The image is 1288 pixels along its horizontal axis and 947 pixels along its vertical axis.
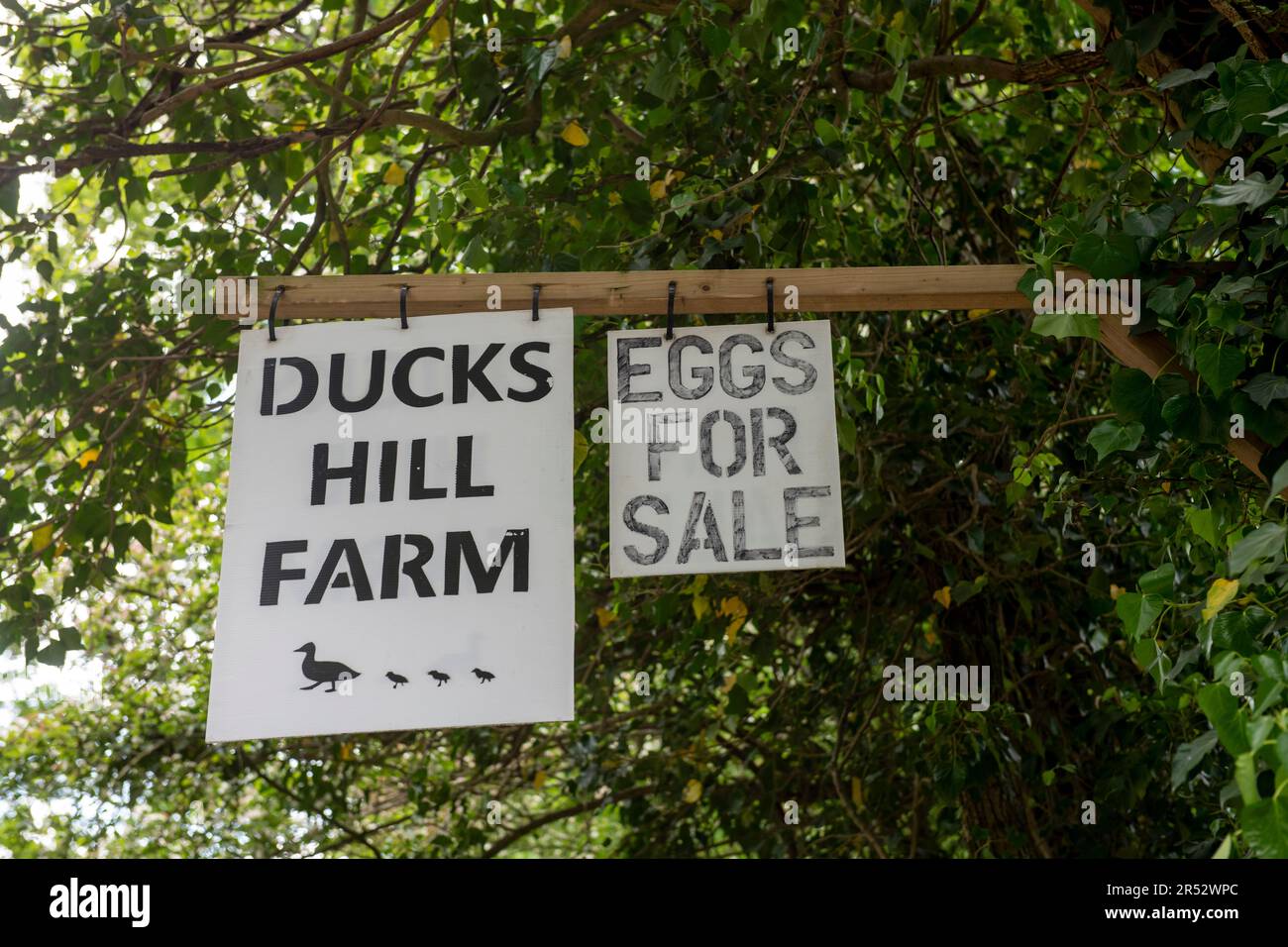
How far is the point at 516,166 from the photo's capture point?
3.46 metres

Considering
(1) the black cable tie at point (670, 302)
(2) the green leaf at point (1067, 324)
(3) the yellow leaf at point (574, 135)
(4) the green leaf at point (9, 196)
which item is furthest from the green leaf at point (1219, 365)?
(4) the green leaf at point (9, 196)

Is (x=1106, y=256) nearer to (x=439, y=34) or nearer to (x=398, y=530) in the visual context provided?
(x=398, y=530)

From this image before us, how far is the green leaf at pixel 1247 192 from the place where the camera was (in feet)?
5.86

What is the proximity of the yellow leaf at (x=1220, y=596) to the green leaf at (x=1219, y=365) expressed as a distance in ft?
1.01

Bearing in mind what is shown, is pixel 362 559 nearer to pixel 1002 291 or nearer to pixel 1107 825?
pixel 1002 291

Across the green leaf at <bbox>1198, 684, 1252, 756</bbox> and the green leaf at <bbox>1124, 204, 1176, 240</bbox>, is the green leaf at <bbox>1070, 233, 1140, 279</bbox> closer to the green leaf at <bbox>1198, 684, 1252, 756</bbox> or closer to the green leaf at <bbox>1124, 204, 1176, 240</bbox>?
the green leaf at <bbox>1124, 204, 1176, 240</bbox>

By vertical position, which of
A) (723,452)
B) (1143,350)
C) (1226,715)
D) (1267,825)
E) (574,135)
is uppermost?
(574,135)

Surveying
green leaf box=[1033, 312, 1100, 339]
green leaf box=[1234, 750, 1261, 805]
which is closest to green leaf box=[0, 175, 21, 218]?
green leaf box=[1033, 312, 1100, 339]

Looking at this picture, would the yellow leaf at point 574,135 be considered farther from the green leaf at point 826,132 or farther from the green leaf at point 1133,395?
the green leaf at point 1133,395

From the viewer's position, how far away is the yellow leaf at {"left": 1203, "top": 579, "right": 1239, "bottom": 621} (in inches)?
66.5

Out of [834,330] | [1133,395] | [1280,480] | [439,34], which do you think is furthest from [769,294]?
[439,34]

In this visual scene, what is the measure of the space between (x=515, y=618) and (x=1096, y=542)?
2390mm

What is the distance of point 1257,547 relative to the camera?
160 cm

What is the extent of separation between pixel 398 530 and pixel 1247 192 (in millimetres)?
1390
